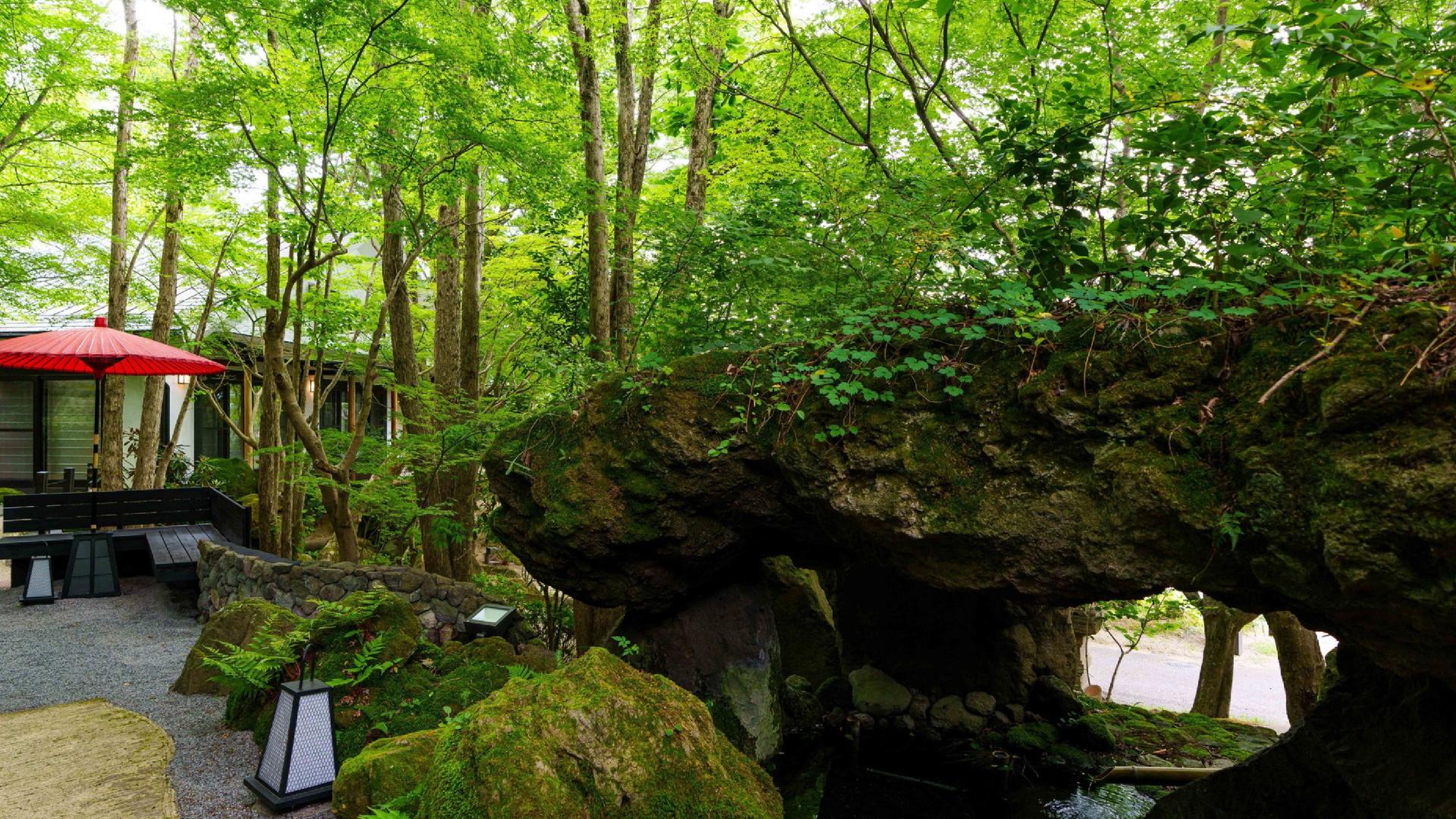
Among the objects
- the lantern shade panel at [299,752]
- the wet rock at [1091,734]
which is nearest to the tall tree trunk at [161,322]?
the lantern shade panel at [299,752]

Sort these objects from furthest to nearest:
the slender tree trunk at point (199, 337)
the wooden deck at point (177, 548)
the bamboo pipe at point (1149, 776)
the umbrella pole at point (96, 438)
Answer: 1. the slender tree trunk at point (199, 337)
2. the umbrella pole at point (96, 438)
3. the wooden deck at point (177, 548)
4. the bamboo pipe at point (1149, 776)

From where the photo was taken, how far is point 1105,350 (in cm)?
435

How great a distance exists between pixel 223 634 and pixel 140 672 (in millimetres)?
1385

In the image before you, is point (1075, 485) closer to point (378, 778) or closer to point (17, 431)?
point (378, 778)

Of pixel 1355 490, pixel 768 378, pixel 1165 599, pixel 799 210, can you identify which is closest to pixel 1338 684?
pixel 1355 490

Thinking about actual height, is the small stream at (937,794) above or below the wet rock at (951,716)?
below

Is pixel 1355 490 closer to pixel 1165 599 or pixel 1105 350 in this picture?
pixel 1105 350

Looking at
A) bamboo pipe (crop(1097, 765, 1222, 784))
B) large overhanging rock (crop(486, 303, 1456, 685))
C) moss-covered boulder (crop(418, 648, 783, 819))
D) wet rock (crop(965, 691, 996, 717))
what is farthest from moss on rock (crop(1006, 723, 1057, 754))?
moss-covered boulder (crop(418, 648, 783, 819))

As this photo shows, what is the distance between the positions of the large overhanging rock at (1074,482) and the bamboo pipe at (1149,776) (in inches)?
122

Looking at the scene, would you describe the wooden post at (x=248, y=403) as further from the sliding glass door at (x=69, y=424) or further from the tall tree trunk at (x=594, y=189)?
the tall tree trunk at (x=594, y=189)

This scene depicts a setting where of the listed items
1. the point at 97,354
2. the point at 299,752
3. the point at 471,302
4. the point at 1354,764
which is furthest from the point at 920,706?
the point at 97,354

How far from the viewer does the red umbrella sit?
371 inches

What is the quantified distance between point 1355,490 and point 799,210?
14.1 feet

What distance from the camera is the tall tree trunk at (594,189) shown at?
7.94m
